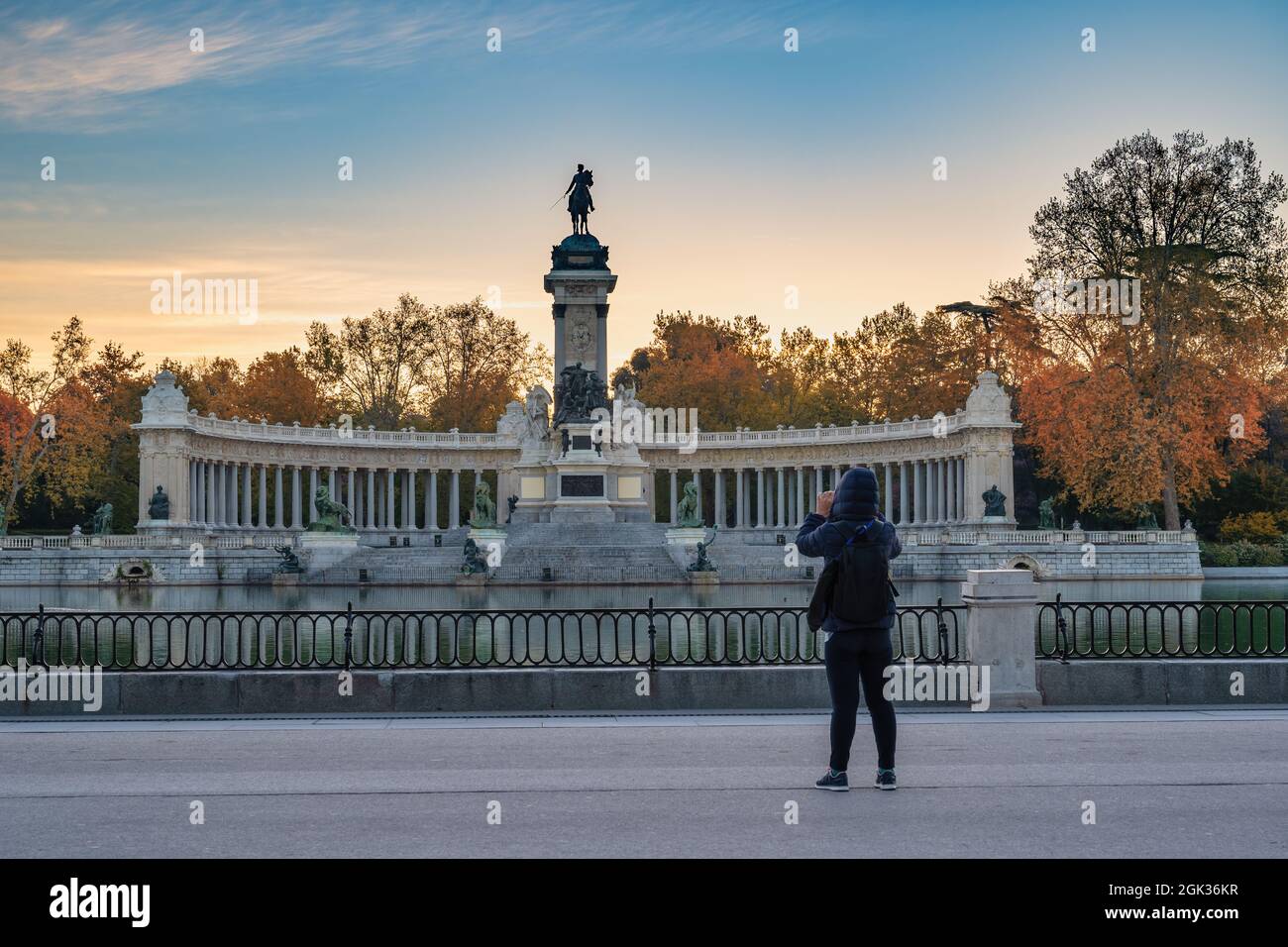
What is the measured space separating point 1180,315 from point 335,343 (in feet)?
239

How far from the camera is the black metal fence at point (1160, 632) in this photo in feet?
63.1

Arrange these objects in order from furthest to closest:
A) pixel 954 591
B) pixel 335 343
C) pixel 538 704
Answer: pixel 335 343
pixel 954 591
pixel 538 704

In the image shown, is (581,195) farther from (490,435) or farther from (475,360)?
(475,360)

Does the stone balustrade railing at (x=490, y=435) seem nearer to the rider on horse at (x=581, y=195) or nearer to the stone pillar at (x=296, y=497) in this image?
the stone pillar at (x=296, y=497)

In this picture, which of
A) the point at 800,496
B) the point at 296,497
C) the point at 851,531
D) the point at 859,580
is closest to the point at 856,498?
the point at 851,531

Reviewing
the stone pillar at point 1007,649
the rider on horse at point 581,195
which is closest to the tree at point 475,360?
the rider on horse at point 581,195

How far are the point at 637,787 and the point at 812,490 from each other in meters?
94.2

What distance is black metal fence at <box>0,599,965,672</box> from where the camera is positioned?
755 inches

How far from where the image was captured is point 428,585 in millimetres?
59594

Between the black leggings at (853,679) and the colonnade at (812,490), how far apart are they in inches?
2748

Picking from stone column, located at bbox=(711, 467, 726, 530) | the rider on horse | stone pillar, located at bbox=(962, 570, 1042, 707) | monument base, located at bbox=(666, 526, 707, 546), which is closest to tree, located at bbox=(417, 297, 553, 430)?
stone column, located at bbox=(711, 467, 726, 530)

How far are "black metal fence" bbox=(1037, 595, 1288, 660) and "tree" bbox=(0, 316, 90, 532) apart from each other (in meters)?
67.7
